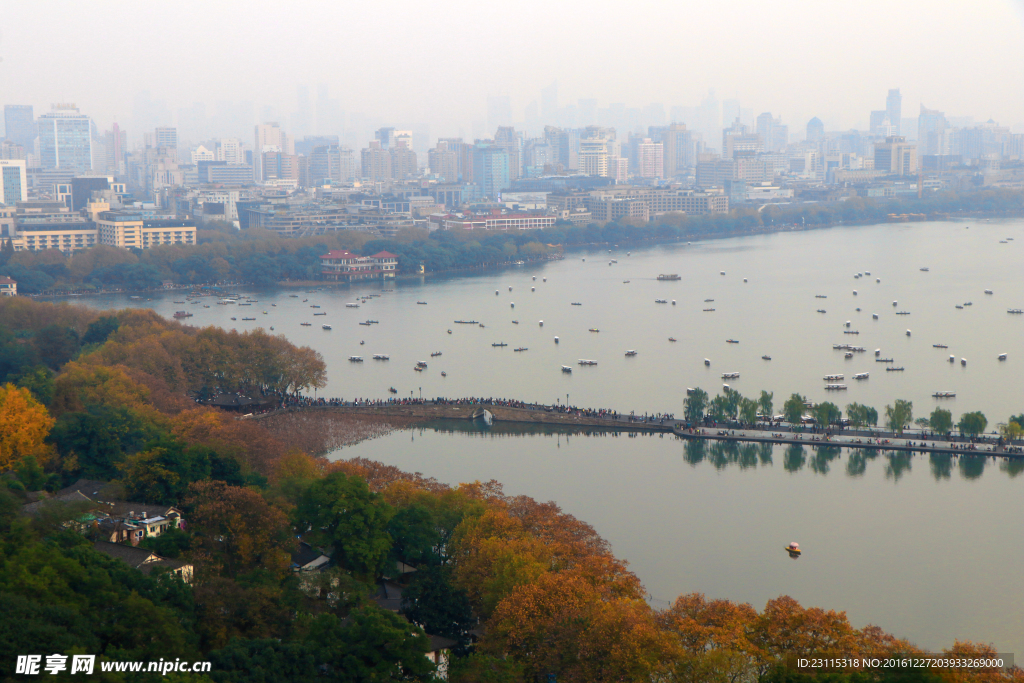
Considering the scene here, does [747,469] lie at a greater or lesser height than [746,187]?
lesser

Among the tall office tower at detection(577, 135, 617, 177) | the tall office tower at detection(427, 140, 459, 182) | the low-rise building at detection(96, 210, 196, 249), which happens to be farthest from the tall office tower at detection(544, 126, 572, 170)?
the low-rise building at detection(96, 210, 196, 249)

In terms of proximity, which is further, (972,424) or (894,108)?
(894,108)

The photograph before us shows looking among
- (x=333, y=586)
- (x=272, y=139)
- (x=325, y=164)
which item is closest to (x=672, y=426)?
(x=333, y=586)

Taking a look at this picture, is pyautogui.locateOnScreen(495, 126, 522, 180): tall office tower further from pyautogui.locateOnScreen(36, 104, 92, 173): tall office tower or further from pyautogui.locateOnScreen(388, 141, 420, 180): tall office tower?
pyautogui.locateOnScreen(36, 104, 92, 173): tall office tower

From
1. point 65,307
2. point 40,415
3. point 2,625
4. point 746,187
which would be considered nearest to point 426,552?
point 2,625

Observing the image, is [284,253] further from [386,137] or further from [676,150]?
[386,137]

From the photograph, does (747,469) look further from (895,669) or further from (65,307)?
(65,307)
